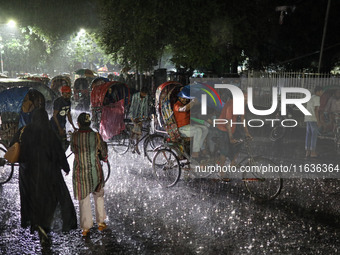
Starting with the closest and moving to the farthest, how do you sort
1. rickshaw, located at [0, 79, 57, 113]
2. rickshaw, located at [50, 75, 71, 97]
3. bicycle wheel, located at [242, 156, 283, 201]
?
1. bicycle wheel, located at [242, 156, 283, 201]
2. rickshaw, located at [0, 79, 57, 113]
3. rickshaw, located at [50, 75, 71, 97]

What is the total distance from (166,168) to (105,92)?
3953 millimetres

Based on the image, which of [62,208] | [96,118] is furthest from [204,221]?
[96,118]

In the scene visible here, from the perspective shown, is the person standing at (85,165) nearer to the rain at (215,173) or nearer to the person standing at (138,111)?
the rain at (215,173)

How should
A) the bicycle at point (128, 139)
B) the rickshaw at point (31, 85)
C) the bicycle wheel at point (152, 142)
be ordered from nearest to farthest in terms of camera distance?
the bicycle wheel at point (152, 142) < the bicycle at point (128, 139) < the rickshaw at point (31, 85)

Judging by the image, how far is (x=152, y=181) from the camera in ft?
25.3

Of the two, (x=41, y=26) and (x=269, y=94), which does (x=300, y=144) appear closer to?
(x=269, y=94)

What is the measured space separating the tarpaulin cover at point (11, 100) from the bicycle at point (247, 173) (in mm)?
3502

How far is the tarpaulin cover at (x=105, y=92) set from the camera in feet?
34.2

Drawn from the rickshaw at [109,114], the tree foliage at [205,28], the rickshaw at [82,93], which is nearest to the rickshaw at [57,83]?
the rickshaw at [82,93]

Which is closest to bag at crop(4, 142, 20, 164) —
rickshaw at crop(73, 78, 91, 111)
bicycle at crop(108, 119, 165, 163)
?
bicycle at crop(108, 119, 165, 163)

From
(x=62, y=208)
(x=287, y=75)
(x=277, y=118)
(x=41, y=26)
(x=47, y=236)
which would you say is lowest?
(x=47, y=236)

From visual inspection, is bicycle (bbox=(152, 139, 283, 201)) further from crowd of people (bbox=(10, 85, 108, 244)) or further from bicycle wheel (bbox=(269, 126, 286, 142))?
bicycle wheel (bbox=(269, 126, 286, 142))

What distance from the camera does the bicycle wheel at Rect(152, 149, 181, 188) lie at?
7250 millimetres

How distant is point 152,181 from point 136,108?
275 centimetres
